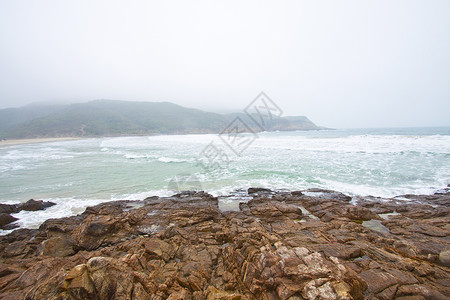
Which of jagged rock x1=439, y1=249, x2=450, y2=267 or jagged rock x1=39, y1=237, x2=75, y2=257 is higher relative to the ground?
jagged rock x1=439, y1=249, x2=450, y2=267

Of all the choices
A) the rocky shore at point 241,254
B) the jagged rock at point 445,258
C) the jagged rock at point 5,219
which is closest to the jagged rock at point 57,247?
the rocky shore at point 241,254

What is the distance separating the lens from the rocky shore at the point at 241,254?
10.5 ft

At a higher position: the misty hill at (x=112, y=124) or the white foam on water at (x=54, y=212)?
the misty hill at (x=112, y=124)

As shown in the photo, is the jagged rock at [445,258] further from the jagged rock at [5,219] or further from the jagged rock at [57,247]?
the jagged rock at [5,219]

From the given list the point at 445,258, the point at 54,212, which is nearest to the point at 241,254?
the point at 445,258

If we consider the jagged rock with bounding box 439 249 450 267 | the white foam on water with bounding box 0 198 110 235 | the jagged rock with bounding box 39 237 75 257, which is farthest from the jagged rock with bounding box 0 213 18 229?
the jagged rock with bounding box 439 249 450 267

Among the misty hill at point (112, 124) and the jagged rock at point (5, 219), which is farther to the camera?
the misty hill at point (112, 124)

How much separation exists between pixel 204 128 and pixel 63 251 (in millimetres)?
110741

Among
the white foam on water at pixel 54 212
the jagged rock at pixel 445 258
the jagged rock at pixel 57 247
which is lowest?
the white foam on water at pixel 54 212

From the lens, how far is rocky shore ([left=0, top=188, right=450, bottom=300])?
3188 mm

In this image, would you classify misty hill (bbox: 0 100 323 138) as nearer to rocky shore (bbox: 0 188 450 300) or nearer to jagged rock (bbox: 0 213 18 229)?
rocky shore (bbox: 0 188 450 300)

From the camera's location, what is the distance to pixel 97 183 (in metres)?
13.2

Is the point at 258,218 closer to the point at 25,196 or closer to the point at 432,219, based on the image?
the point at 432,219

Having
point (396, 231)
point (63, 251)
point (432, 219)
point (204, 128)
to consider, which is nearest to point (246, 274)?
point (63, 251)
